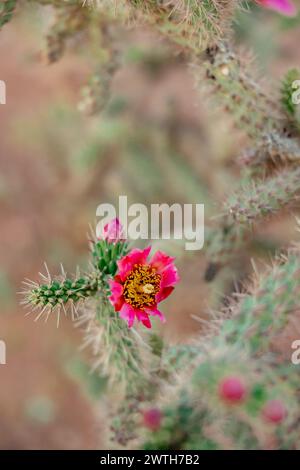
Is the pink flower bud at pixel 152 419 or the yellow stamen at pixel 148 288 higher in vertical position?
the yellow stamen at pixel 148 288

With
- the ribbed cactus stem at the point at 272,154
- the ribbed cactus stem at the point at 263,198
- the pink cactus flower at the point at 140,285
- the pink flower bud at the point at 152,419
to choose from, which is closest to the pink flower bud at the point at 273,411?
the pink cactus flower at the point at 140,285

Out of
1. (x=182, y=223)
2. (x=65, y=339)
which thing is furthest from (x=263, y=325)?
(x=65, y=339)

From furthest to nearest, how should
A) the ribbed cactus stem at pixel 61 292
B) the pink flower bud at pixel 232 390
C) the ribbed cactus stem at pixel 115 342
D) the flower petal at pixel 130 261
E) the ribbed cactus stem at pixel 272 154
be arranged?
the ribbed cactus stem at pixel 272 154 → the ribbed cactus stem at pixel 115 342 → the flower petal at pixel 130 261 → the ribbed cactus stem at pixel 61 292 → the pink flower bud at pixel 232 390

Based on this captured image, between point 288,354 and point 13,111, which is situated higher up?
point 13,111

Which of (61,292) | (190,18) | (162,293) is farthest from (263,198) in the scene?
(61,292)

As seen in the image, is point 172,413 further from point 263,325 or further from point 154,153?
point 154,153

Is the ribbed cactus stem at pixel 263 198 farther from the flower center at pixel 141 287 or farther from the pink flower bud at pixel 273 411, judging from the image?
the pink flower bud at pixel 273 411
